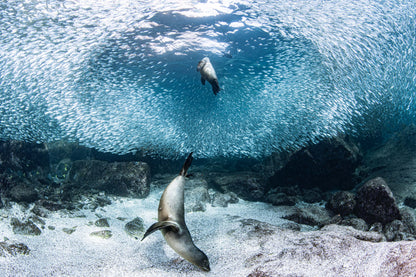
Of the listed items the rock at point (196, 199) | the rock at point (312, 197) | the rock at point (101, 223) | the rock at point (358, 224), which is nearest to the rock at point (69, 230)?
the rock at point (101, 223)

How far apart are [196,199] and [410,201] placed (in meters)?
7.02

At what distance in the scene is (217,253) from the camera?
11.5 feet

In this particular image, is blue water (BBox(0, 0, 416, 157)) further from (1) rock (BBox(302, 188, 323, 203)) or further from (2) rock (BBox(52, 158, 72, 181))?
(1) rock (BBox(302, 188, 323, 203))

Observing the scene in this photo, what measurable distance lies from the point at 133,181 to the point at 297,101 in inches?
342

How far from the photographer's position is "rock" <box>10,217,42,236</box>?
4473 millimetres

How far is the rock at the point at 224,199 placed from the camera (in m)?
7.90

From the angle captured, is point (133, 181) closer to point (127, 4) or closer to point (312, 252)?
point (127, 4)

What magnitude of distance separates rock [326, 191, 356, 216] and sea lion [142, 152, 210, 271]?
5651mm

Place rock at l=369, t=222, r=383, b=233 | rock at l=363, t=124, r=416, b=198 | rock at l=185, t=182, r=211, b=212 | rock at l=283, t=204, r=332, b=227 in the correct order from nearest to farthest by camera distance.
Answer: rock at l=369, t=222, r=383, b=233
rock at l=283, t=204, r=332, b=227
rock at l=185, t=182, r=211, b=212
rock at l=363, t=124, r=416, b=198

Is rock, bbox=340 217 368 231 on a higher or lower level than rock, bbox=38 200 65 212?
higher

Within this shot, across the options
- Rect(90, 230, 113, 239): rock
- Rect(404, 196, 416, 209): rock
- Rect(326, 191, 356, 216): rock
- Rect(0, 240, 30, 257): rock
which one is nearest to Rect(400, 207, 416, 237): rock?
Rect(326, 191, 356, 216): rock

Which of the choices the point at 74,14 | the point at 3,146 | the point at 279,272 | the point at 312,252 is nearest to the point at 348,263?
the point at 312,252

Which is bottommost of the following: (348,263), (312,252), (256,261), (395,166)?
(395,166)

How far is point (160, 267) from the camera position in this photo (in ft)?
10.5
